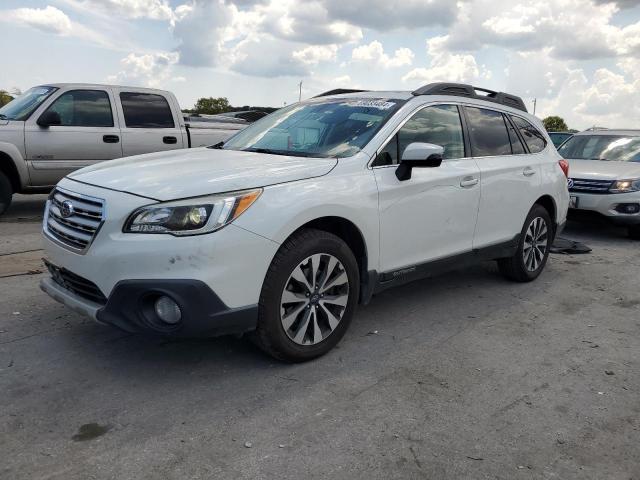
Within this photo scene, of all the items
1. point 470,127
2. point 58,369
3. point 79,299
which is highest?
point 470,127

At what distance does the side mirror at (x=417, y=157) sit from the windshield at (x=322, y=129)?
0.30 m

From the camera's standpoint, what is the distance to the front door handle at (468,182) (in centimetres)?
465

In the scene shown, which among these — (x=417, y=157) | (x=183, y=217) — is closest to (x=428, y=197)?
(x=417, y=157)

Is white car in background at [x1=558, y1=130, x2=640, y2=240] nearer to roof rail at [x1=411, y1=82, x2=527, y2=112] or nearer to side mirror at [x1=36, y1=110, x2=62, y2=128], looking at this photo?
roof rail at [x1=411, y1=82, x2=527, y2=112]

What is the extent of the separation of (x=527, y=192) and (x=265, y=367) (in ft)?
10.2

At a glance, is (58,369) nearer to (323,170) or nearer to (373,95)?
(323,170)

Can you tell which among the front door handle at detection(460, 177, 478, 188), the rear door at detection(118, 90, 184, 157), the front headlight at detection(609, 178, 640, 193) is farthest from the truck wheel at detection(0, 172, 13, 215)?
the front headlight at detection(609, 178, 640, 193)

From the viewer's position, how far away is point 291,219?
339 cm

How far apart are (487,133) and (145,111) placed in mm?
5905

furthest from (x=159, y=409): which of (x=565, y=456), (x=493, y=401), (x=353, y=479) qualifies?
(x=565, y=456)

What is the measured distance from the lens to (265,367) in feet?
11.9

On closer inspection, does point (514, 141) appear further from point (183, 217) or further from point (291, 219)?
point (183, 217)

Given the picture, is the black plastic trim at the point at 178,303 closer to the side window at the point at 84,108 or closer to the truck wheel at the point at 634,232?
the side window at the point at 84,108

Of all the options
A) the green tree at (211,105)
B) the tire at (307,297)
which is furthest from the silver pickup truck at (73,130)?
the green tree at (211,105)
